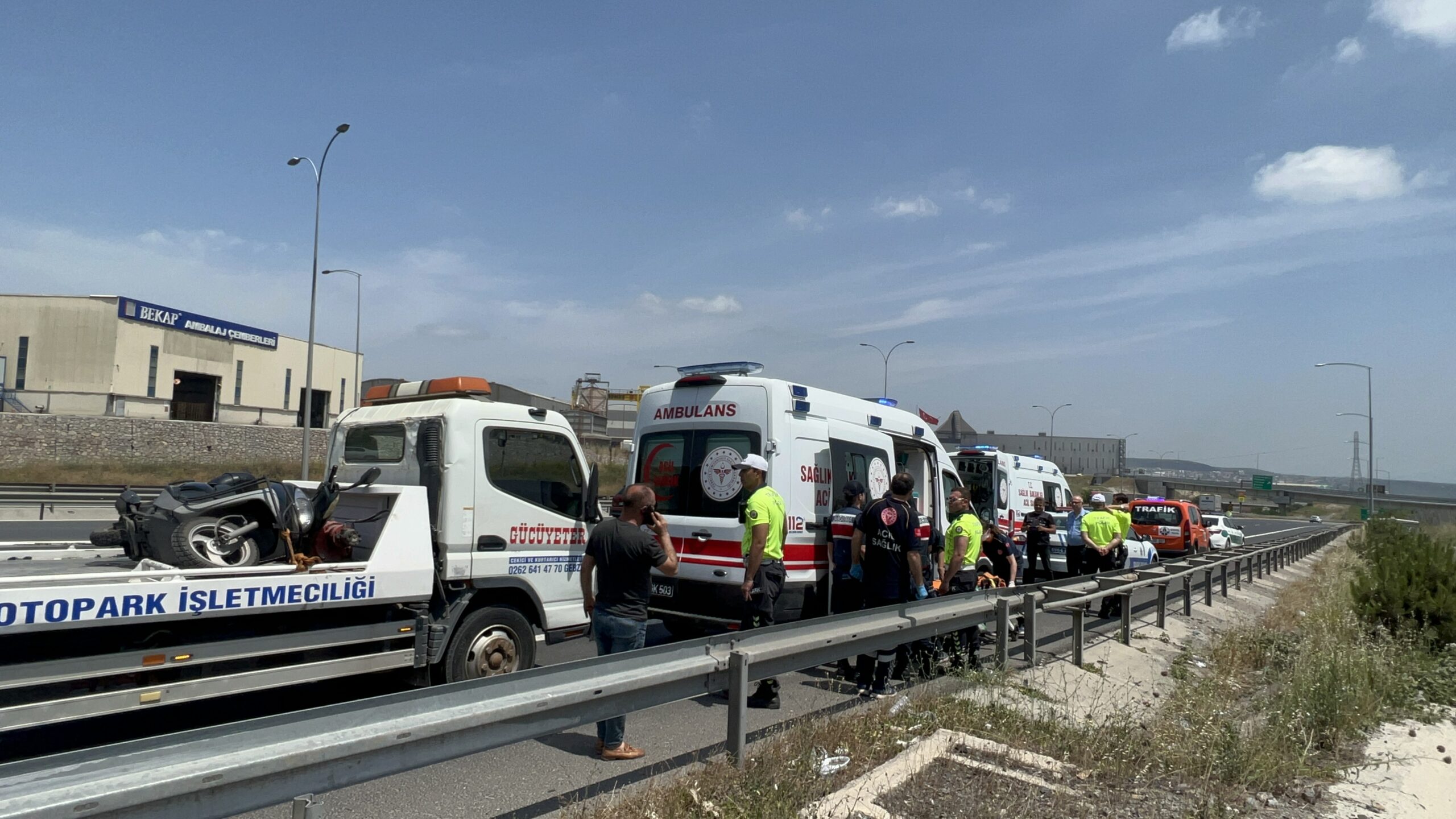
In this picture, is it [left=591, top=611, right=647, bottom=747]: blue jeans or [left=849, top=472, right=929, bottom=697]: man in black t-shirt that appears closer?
[left=591, top=611, right=647, bottom=747]: blue jeans

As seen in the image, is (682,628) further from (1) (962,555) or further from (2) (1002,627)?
(2) (1002,627)

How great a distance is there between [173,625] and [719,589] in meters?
4.10

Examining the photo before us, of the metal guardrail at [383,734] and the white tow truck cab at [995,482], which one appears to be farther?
the white tow truck cab at [995,482]

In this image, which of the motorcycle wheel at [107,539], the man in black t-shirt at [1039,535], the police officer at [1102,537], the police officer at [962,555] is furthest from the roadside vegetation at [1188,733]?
the motorcycle wheel at [107,539]

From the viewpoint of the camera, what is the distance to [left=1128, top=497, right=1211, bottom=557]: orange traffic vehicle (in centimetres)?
2394

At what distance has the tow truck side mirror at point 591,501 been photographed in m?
6.97

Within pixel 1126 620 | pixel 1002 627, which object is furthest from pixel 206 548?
pixel 1126 620

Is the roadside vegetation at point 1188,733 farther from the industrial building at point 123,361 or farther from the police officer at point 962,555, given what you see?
the industrial building at point 123,361

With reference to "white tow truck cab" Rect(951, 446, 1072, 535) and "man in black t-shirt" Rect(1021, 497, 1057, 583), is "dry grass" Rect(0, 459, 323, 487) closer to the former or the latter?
"white tow truck cab" Rect(951, 446, 1072, 535)

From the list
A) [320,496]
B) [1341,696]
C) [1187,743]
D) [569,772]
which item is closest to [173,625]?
[320,496]

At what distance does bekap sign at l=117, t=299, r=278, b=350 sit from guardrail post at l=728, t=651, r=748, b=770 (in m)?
51.2

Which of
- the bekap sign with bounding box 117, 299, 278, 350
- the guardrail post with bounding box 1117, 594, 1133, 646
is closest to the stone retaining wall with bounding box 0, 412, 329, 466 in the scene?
the bekap sign with bounding box 117, 299, 278, 350

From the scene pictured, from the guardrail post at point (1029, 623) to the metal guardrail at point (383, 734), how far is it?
2517 millimetres

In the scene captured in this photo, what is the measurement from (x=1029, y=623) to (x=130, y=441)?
4120 centimetres
